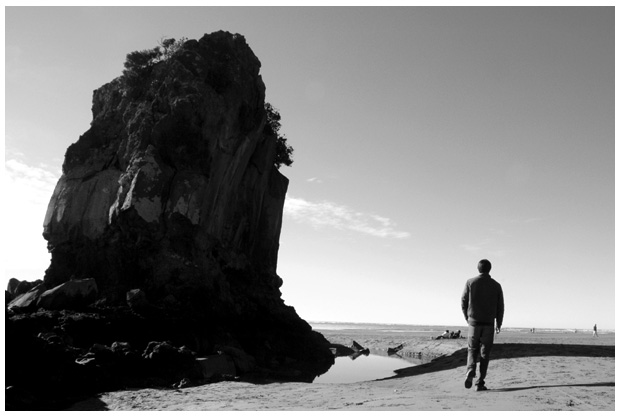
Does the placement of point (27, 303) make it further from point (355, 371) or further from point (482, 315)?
point (482, 315)

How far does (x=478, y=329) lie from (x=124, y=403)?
7340 millimetres

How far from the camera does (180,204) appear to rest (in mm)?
Result: 22156

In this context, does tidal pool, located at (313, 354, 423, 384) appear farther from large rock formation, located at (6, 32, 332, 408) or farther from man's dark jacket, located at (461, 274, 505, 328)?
man's dark jacket, located at (461, 274, 505, 328)

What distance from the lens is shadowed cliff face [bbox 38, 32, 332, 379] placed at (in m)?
21.5

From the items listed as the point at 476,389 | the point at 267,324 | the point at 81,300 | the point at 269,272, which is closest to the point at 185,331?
the point at 81,300

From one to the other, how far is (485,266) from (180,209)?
16.2 metres

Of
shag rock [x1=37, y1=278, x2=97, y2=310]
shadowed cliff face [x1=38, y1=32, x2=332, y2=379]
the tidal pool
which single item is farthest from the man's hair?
shag rock [x1=37, y1=278, x2=97, y2=310]

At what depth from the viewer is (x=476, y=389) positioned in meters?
8.72

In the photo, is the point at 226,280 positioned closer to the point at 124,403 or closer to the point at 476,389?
the point at 124,403

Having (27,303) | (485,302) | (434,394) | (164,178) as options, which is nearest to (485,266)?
(485,302)

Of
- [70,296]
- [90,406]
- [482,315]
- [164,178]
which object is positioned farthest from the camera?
[164,178]

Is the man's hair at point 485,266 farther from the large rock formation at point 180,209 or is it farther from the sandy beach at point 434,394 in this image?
the large rock formation at point 180,209

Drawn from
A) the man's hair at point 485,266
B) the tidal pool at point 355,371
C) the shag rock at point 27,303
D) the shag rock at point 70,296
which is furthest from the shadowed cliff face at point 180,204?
the man's hair at point 485,266

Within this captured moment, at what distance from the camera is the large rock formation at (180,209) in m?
21.2
